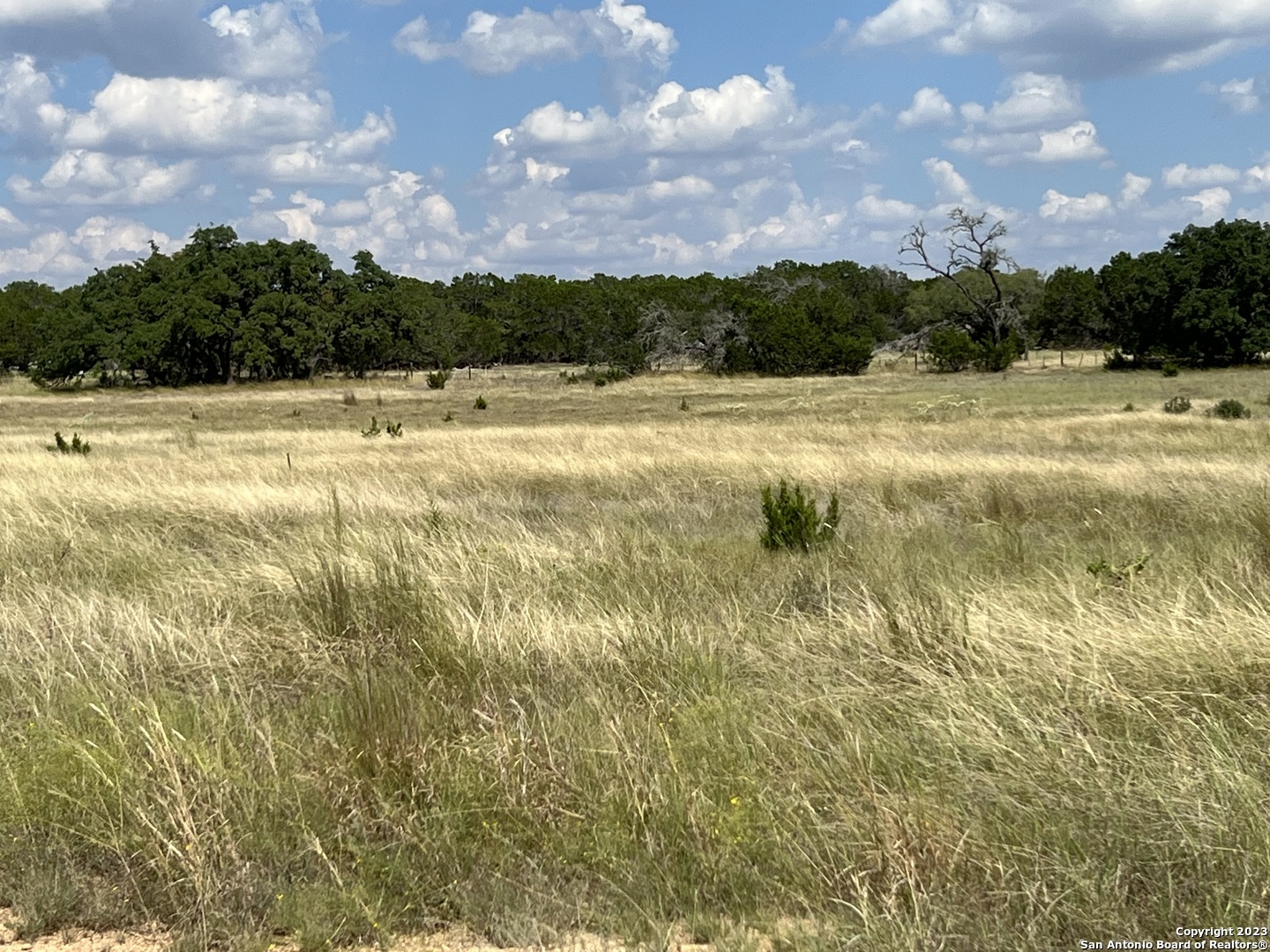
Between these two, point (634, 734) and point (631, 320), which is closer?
point (634, 734)

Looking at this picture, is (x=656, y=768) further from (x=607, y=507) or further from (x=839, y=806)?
(x=607, y=507)

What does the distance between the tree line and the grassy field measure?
52103 millimetres

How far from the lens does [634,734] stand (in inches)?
165

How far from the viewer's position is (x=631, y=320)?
80.2m

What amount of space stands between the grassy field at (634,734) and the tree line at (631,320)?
52.1 meters

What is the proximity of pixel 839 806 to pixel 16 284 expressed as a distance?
139 metres

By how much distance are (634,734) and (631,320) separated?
77.0m

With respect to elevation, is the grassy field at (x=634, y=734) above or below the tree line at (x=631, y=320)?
below

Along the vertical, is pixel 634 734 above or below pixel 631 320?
below

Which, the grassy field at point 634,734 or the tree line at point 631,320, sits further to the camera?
the tree line at point 631,320

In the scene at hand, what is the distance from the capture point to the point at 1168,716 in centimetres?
425

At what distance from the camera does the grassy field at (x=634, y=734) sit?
129 inches

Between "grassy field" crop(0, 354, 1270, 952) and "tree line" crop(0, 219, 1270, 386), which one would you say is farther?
"tree line" crop(0, 219, 1270, 386)

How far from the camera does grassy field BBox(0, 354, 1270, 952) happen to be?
328 centimetres
